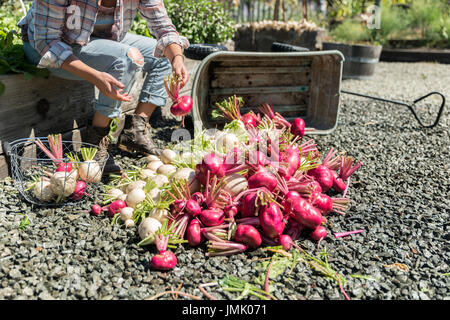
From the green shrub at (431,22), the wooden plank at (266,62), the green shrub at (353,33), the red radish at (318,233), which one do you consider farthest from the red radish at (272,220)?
the green shrub at (431,22)

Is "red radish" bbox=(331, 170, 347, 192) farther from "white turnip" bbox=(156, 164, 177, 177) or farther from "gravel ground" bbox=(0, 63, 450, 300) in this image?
"white turnip" bbox=(156, 164, 177, 177)

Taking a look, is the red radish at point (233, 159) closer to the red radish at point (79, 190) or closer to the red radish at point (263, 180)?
the red radish at point (263, 180)

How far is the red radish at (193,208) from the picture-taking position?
6.58 feet

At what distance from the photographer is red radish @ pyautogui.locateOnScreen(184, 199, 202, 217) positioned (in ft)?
6.58

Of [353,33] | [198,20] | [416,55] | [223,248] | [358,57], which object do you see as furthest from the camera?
[416,55]

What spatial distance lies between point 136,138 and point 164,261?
1444 mm

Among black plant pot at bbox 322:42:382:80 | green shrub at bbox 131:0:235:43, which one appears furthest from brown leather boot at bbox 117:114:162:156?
black plant pot at bbox 322:42:382:80

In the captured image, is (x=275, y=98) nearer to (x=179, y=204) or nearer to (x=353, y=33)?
(x=179, y=204)

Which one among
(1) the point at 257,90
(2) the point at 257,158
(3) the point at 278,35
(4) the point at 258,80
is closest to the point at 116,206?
(2) the point at 257,158

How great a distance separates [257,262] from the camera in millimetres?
1908

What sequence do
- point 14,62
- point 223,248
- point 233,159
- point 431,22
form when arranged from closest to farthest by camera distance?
point 223,248
point 233,159
point 14,62
point 431,22

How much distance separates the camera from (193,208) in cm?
200
